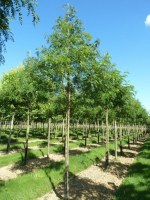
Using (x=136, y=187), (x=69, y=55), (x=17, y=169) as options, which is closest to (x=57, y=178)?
(x=17, y=169)

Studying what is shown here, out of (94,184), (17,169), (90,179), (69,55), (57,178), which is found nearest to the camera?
(69,55)

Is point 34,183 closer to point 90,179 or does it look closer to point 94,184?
point 94,184

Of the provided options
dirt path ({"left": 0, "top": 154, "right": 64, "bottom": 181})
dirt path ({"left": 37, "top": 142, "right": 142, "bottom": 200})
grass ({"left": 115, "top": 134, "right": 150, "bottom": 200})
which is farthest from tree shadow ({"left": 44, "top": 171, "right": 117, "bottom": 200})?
dirt path ({"left": 0, "top": 154, "right": 64, "bottom": 181})

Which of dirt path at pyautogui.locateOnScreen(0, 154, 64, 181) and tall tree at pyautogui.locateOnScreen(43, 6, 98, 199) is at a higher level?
tall tree at pyautogui.locateOnScreen(43, 6, 98, 199)

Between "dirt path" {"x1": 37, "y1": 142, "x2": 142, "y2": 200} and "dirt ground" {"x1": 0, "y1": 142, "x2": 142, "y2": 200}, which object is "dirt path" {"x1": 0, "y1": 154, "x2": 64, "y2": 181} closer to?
"dirt ground" {"x1": 0, "y1": 142, "x2": 142, "y2": 200}

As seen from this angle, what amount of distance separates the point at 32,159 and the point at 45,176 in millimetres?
8692

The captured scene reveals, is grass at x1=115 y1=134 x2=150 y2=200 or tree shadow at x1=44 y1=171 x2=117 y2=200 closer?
grass at x1=115 y1=134 x2=150 y2=200

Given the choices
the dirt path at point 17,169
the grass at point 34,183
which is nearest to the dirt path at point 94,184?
the grass at point 34,183

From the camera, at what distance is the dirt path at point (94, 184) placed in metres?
14.1

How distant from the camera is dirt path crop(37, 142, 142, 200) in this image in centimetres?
1412

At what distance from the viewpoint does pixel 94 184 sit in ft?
54.3

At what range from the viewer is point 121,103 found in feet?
78.8

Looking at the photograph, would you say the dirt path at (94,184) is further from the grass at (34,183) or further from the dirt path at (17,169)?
the dirt path at (17,169)

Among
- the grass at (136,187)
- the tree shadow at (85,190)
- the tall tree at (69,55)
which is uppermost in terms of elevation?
the tall tree at (69,55)
